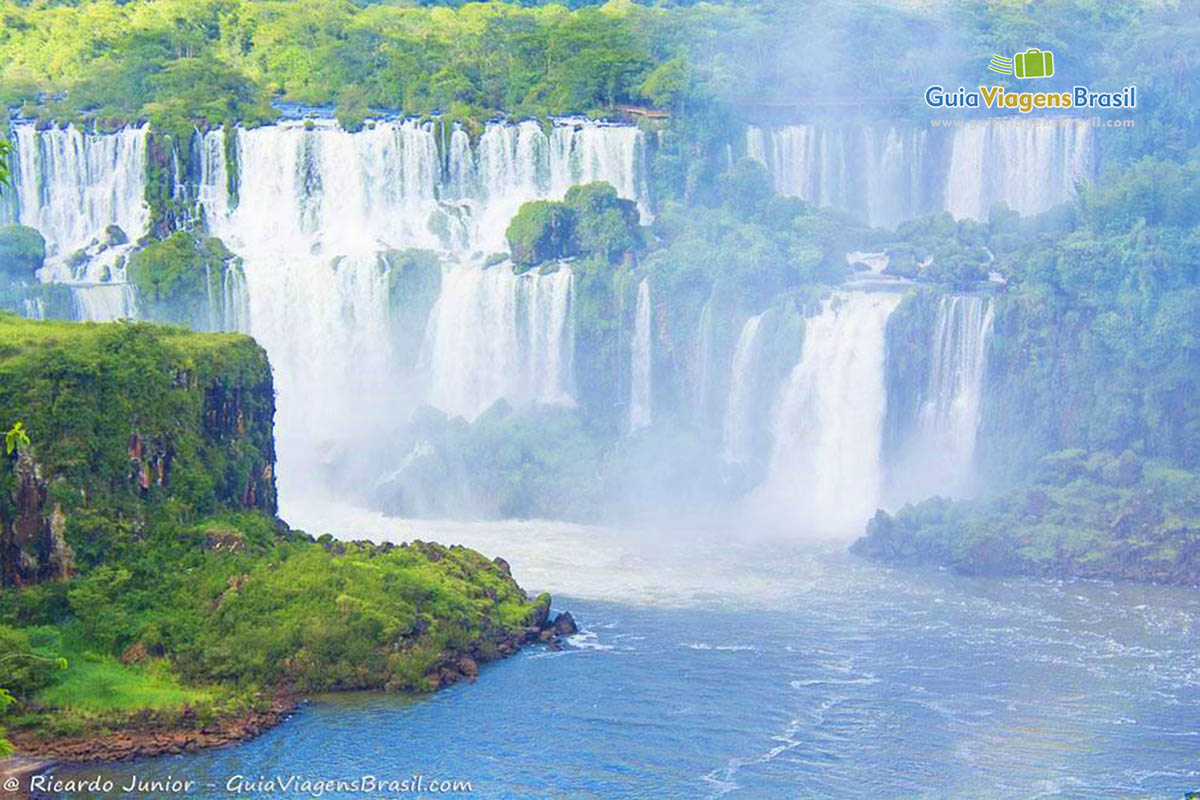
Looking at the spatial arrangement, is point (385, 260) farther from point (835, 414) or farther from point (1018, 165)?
point (1018, 165)

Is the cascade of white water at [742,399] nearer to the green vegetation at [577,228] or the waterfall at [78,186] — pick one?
the green vegetation at [577,228]

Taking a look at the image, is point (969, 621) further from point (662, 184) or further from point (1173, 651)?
point (662, 184)

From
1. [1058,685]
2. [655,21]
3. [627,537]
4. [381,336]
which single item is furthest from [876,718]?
[655,21]

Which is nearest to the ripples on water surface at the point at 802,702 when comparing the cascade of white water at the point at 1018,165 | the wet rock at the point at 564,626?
the wet rock at the point at 564,626

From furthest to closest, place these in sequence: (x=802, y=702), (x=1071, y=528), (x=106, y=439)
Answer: (x=1071, y=528) < (x=106, y=439) < (x=802, y=702)

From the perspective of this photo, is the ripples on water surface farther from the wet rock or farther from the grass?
the grass

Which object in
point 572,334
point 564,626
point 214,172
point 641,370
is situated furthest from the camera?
point 214,172

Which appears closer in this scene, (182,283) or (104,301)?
(104,301)

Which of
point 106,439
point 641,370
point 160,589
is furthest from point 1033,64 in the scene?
point 160,589

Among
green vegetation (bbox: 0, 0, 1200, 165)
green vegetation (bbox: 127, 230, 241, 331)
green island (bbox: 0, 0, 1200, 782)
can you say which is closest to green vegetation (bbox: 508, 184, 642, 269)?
green island (bbox: 0, 0, 1200, 782)
